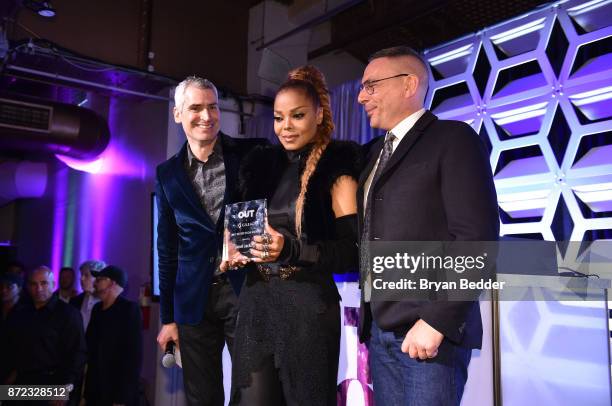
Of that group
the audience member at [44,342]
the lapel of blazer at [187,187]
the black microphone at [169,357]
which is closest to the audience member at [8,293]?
the audience member at [44,342]

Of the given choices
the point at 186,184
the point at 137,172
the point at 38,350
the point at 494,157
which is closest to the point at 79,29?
the point at 137,172

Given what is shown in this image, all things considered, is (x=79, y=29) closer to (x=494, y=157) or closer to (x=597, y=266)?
(x=494, y=157)

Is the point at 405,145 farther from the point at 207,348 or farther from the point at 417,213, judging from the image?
the point at 207,348

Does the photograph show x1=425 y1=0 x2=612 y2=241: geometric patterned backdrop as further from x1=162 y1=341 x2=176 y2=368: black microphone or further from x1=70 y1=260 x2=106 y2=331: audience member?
x1=70 y1=260 x2=106 y2=331: audience member

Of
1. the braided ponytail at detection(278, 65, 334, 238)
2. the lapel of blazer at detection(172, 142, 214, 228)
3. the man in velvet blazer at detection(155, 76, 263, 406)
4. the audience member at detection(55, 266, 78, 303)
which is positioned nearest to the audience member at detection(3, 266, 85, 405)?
the audience member at detection(55, 266, 78, 303)

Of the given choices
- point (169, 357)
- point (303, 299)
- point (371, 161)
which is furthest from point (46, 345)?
point (371, 161)

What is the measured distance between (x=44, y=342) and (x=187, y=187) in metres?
3.74

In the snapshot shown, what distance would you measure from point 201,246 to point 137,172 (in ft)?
20.1

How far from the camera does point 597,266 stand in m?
3.46

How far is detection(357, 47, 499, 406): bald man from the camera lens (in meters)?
1.46

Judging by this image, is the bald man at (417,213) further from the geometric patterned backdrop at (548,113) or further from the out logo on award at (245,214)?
the geometric patterned backdrop at (548,113)

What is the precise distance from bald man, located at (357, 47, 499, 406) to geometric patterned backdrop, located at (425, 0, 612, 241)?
3.61 m

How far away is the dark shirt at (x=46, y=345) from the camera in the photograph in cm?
511

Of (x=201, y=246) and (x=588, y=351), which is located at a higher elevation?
(x=201, y=246)
